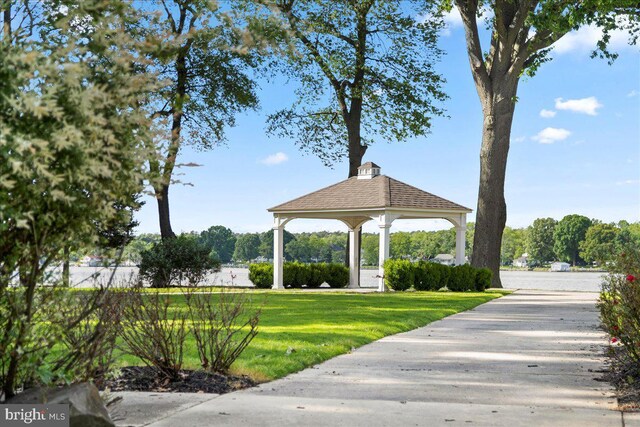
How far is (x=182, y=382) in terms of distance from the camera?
7031 mm

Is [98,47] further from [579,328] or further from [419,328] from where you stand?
[579,328]

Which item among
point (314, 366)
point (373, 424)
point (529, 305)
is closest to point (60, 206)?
point (373, 424)

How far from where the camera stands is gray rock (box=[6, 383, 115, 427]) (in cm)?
435

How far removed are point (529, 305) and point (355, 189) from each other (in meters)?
10.8

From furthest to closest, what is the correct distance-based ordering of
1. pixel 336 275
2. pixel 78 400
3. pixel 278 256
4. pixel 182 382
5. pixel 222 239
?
pixel 222 239 → pixel 336 275 → pixel 278 256 → pixel 182 382 → pixel 78 400

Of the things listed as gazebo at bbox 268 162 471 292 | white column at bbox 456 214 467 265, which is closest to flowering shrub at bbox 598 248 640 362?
gazebo at bbox 268 162 471 292

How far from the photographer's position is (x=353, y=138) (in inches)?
1298

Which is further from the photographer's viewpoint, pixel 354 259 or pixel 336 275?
pixel 354 259

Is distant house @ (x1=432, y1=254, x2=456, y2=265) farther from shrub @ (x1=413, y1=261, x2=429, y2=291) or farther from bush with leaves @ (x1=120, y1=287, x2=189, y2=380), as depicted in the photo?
bush with leaves @ (x1=120, y1=287, x2=189, y2=380)

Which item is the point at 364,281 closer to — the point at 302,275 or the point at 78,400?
the point at 302,275

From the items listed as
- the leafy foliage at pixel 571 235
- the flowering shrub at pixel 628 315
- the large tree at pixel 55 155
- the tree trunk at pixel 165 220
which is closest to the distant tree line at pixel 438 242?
the leafy foliage at pixel 571 235

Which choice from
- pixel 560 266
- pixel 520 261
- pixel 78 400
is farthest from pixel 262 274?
pixel 520 261

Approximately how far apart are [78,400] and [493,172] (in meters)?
24.4

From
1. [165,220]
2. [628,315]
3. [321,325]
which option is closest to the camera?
[628,315]
